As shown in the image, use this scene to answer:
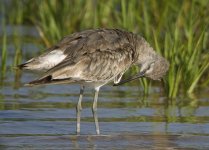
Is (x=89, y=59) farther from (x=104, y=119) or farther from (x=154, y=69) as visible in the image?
(x=154, y=69)

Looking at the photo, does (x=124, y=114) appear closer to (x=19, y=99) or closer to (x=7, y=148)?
(x=19, y=99)

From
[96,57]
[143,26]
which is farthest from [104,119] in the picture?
[143,26]

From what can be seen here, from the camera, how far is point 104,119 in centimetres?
955

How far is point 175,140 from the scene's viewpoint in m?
8.25

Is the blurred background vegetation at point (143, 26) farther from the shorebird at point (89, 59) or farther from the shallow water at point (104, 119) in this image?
the shorebird at point (89, 59)

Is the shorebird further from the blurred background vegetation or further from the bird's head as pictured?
the blurred background vegetation

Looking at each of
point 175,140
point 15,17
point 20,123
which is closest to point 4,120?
point 20,123

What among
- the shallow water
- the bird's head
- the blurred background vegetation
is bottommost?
the shallow water

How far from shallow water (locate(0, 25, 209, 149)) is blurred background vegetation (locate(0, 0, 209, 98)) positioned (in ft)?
1.11

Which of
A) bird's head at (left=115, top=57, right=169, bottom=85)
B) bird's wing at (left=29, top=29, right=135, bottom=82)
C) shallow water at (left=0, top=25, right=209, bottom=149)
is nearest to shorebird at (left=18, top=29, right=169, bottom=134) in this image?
bird's wing at (left=29, top=29, right=135, bottom=82)

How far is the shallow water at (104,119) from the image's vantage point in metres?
8.12

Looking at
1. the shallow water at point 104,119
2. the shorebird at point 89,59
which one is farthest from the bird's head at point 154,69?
the shallow water at point 104,119

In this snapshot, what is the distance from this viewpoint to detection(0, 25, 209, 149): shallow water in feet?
26.6

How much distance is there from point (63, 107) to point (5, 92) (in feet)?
3.58
